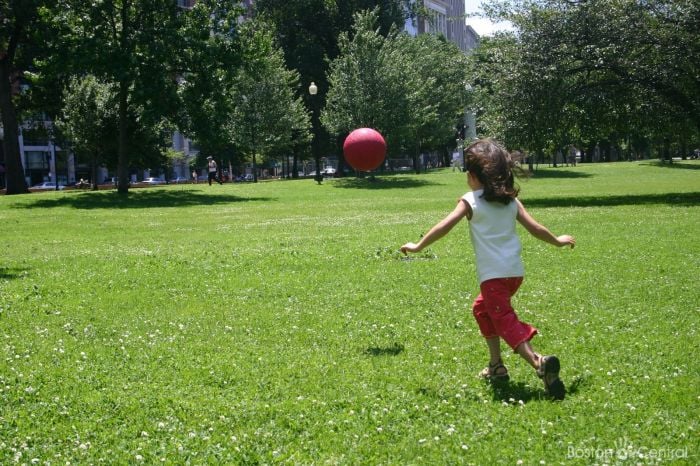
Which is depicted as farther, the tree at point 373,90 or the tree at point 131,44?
the tree at point 373,90

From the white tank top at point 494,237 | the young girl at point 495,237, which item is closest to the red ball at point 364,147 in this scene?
the young girl at point 495,237

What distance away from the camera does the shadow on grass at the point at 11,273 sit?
480 inches

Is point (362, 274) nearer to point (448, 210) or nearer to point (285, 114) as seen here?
point (448, 210)

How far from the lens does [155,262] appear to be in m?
13.7

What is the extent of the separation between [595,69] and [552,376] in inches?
997

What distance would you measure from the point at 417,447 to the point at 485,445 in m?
0.46

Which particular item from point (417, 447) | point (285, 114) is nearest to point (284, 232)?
point (417, 447)

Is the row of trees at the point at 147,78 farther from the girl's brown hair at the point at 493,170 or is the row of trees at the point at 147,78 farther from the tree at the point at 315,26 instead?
the girl's brown hair at the point at 493,170

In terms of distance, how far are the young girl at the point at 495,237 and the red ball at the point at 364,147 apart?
35.7 feet

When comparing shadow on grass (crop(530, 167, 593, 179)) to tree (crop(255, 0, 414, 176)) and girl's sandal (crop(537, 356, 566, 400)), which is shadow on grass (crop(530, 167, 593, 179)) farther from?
girl's sandal (crop(537, 356, 566, 400))

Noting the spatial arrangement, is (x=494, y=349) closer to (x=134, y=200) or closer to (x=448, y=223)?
(x=448, y=223)

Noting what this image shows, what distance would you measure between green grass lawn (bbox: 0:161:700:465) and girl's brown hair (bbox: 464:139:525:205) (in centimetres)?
164

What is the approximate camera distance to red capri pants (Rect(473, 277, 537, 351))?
5633 millimetres

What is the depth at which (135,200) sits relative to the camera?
34500 mm
